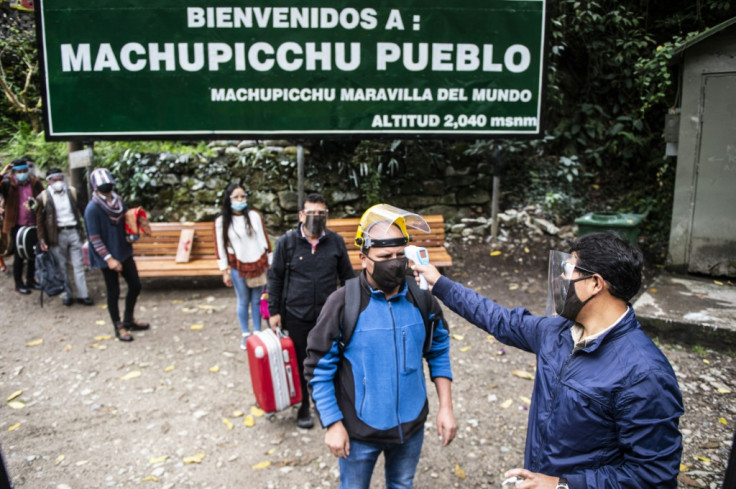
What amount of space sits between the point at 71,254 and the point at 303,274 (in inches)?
182

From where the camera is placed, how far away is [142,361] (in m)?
5.65

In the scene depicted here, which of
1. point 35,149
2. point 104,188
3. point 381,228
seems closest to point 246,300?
point 104,188

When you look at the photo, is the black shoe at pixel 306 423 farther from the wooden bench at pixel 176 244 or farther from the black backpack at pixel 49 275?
the black backpack at pixel 49 275

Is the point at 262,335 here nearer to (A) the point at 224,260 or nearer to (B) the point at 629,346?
(A) the point at 224,260

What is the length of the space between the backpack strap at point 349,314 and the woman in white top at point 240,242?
296 cm

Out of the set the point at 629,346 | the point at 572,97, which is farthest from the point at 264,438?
the point at 572,97

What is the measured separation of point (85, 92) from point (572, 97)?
9.25 m

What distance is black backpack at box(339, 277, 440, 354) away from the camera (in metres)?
2.60

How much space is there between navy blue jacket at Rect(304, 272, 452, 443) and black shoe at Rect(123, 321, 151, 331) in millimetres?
4503

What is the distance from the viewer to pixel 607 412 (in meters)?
1.83

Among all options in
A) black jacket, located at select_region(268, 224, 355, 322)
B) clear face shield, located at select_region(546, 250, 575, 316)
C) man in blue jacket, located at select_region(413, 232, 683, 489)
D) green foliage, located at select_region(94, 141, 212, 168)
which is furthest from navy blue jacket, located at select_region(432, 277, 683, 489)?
green foliage, located at select_region(94, 141, 212, 168)

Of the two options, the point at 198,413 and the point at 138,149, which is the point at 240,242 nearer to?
the point at 198,413

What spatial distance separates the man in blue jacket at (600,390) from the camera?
1745mm

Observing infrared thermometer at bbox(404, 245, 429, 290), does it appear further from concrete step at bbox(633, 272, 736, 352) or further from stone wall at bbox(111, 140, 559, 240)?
stone wall at bbox(111, 140, 559, 240)
